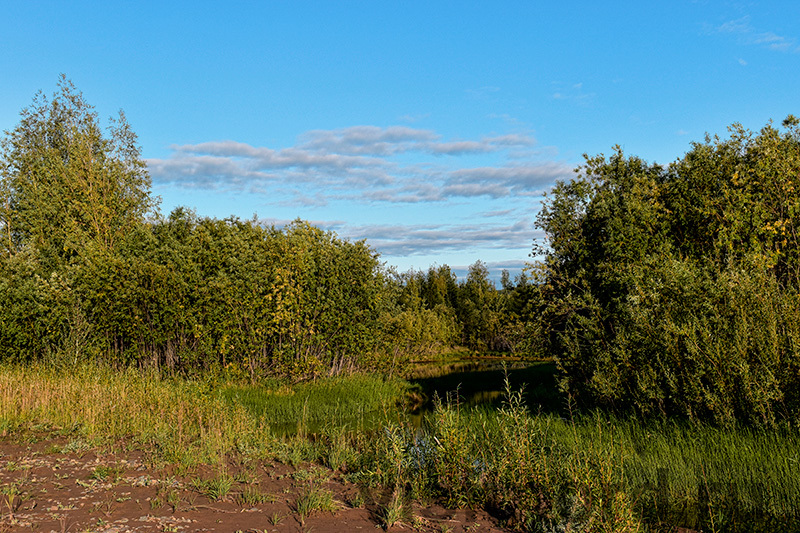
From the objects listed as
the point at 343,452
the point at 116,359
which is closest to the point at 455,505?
the point at 343,452

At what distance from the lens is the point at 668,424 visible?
407 inches

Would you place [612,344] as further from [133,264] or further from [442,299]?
[442,299]

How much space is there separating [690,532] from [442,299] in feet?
207

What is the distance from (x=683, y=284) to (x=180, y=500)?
31.6 feet

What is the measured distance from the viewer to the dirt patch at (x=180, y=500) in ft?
18.2

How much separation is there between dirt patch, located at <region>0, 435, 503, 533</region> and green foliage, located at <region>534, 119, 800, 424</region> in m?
5.82

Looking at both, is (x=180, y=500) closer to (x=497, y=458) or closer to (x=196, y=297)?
(x=497, y=458)

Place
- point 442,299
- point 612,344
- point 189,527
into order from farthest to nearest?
point 442,299 < point 612,344 < point 189,527

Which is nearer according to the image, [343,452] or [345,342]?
[343,452]

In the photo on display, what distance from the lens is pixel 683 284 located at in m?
10.7

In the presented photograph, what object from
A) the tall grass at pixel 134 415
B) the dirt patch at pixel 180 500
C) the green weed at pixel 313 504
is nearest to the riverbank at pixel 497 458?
the tall grass at pixel 134 415

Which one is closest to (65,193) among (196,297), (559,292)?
(196,297)

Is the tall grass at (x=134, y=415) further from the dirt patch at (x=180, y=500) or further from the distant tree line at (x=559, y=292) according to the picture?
the distant tree line at (x=559, y=292)

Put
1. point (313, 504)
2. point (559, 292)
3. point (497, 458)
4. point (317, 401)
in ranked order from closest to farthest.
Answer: point (313, 504), point (497, 458), point (559, 292), point (317, 401)
